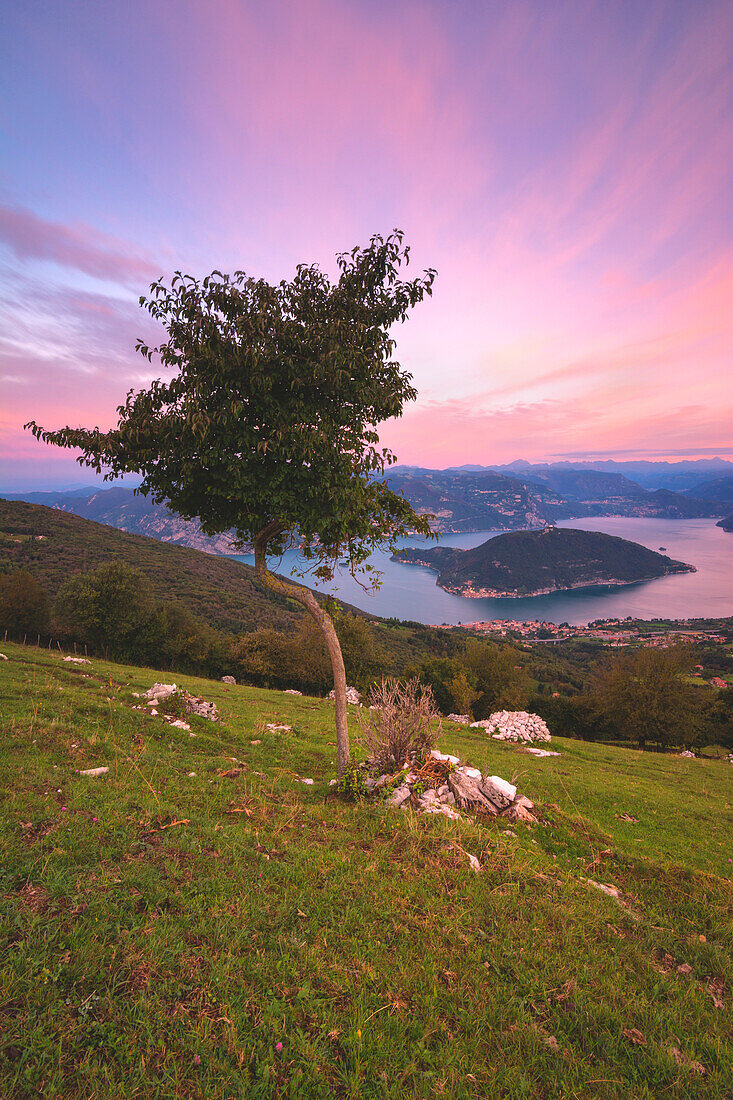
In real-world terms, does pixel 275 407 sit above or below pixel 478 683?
above

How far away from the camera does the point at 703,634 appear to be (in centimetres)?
9950

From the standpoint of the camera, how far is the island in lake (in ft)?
572

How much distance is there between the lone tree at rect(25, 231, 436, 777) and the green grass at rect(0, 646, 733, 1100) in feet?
11.5

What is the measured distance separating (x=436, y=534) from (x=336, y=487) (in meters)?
2.05

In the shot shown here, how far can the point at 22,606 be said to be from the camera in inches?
1209

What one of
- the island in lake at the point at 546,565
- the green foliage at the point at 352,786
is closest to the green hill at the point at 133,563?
the green foliage at the point at 352,786

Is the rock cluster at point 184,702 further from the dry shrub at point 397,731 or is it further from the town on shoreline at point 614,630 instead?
the town on shoreline at point 614,630

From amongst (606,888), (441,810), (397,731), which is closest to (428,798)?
(441,810)

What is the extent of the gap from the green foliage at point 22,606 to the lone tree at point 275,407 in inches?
1318

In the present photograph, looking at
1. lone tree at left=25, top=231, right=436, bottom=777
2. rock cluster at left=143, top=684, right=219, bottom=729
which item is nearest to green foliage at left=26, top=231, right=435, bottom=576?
lone tree at left=25, top=231, right=436, bottom=777

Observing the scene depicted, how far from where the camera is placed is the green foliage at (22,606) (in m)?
30.4

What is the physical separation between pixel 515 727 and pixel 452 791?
59.5ft

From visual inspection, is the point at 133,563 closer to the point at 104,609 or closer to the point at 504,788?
the point at 104,609

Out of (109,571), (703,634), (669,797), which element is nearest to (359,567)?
(669,797)
